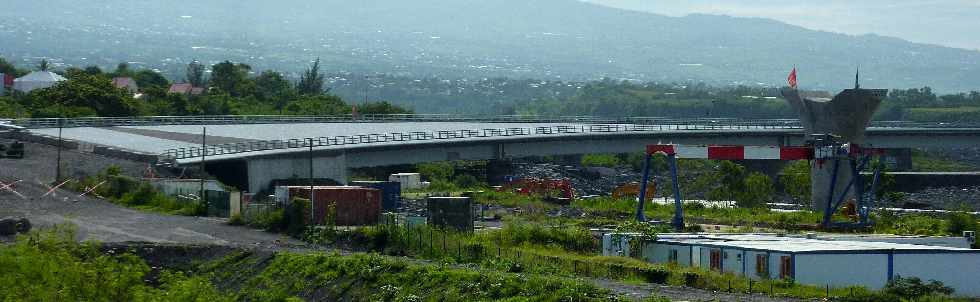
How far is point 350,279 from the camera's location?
44156mm

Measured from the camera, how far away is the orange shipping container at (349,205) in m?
57.0

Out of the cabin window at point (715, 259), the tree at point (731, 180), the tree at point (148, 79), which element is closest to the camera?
the cabin window at point (715, 259)

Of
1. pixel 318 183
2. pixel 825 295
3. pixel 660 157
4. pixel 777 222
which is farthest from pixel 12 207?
pixel 660 157

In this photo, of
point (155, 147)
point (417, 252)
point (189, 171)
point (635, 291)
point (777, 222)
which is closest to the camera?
point (635, 291)

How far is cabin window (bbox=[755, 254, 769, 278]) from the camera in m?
43.2

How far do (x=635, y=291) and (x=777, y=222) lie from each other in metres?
27.5

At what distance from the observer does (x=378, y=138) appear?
9106 cm

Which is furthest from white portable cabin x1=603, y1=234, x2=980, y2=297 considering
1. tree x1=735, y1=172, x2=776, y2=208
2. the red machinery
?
tree x1=735, y1=172, x2=776, y2=208

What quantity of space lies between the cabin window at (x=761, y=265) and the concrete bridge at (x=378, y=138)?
108 ft

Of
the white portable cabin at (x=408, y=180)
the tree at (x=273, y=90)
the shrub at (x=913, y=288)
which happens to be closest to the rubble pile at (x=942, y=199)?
the white portable cabin at (x=408, y=180)

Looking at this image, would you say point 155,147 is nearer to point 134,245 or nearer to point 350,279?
point 134,245

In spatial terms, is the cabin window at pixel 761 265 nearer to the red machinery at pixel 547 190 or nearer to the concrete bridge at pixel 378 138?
the concrete bridge at pixel 378 138

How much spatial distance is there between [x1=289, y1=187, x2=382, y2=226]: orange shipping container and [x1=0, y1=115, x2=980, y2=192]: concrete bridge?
592 inches

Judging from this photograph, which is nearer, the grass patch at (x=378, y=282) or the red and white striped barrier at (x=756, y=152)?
the grass patch at (x=378, y=282)
